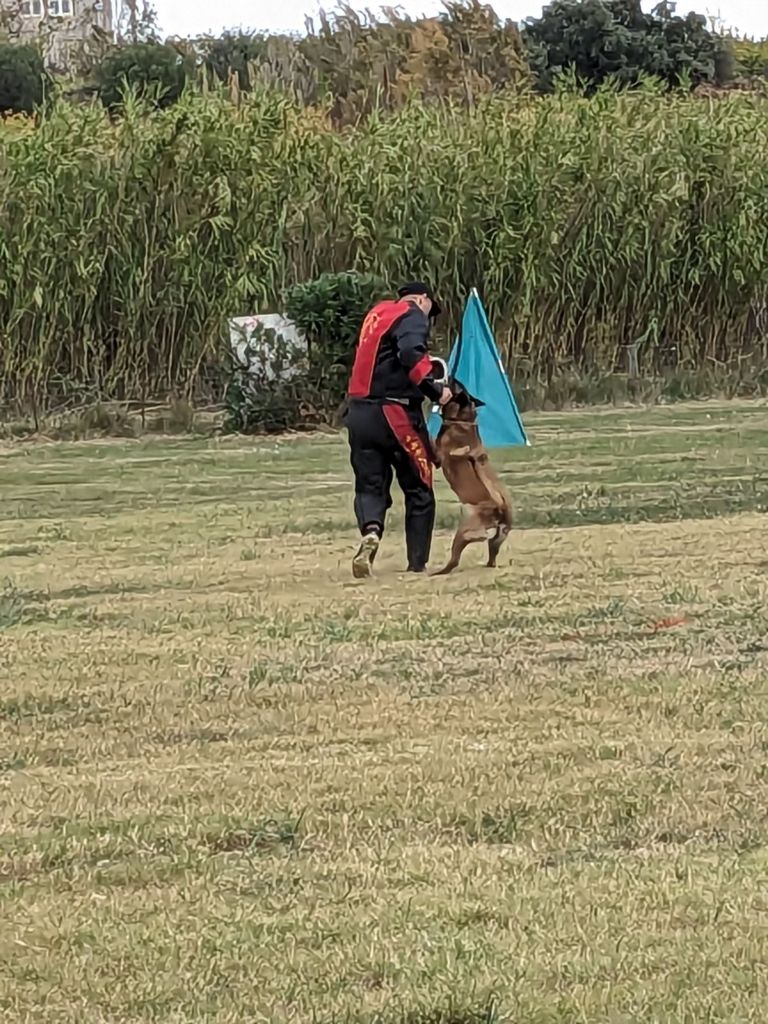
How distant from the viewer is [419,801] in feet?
17.7

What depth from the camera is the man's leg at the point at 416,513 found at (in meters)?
9.98

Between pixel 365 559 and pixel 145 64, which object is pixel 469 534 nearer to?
pixel 365 559

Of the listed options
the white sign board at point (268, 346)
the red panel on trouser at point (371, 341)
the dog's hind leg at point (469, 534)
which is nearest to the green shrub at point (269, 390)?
the white sign board at point (268, 346)

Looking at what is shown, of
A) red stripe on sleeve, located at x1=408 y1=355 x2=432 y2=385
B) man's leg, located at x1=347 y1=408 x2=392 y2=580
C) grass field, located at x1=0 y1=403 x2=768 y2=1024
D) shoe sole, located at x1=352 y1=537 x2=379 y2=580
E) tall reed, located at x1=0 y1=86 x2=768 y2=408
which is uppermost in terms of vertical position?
tall reed, located at x1=0 y1=86 x2=768 y2=408

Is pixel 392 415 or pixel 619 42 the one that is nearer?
pixel 392 415

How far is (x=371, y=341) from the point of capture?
9.65 m

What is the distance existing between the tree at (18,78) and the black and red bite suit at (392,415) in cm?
3649

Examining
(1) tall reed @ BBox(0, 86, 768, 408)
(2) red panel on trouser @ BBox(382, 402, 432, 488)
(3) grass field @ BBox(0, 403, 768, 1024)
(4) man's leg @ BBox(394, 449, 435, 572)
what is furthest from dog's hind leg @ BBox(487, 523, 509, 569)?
(1) tall reed @ BBox(0, 86, 768, 408)

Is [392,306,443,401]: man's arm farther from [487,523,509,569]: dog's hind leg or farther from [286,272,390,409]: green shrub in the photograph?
[286,272,390,409]: green shrub

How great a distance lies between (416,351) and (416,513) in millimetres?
1026

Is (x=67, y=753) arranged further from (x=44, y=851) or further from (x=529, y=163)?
(x=529, y=163)

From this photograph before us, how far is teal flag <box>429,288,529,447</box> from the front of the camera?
1483cm

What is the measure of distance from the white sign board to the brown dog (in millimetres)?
9565

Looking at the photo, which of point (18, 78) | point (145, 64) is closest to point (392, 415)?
point (145, 64)
